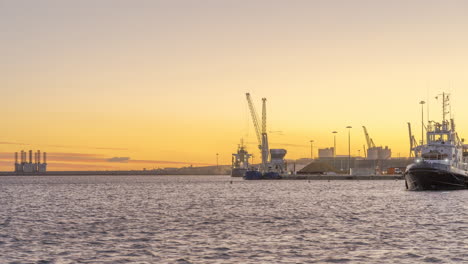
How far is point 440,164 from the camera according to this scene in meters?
127

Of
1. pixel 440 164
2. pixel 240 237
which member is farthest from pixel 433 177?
pixel 240 237

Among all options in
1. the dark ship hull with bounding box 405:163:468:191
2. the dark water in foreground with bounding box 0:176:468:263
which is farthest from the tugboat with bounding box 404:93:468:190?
the dark water in foreground with bounding box 0:176:468:263

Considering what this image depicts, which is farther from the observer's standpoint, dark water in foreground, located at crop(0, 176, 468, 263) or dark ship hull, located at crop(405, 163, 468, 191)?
dark ship hull, located at crop(405, 163, 468, 191)

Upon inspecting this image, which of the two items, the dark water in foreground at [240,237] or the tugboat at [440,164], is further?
the tugboat at [440,164]

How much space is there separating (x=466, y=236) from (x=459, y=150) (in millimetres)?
93748

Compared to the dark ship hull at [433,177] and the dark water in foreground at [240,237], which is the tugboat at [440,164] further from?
the dark water in foreground at [240,237]

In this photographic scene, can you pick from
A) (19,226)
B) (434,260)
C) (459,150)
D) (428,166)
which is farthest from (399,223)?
(459,150)

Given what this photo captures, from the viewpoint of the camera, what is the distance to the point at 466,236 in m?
52.5

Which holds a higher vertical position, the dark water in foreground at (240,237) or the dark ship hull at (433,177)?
the dark ship hull at (433,177)

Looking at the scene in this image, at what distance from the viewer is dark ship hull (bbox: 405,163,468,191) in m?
127

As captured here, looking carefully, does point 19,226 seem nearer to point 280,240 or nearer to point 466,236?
point 280,240

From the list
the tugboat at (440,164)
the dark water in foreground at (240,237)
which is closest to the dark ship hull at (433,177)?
the tugboat at (440,164)

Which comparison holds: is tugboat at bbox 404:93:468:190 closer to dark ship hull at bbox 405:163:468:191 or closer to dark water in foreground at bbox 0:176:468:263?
dark ship hull at bbox 405:163:468:191

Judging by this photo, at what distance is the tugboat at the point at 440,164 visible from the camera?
419 feet
